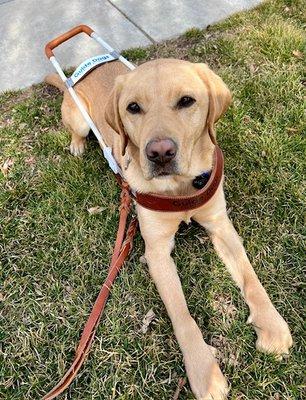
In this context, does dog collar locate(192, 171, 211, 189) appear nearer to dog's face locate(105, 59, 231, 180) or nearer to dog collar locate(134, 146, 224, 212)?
dog collar locate(134, 146, 224, 212)

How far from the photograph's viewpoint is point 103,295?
10.6 feet

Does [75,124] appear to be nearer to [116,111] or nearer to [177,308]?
[116,111]

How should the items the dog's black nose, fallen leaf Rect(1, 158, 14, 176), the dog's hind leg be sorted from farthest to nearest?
fallen leaf Rect(1, 158, 14, 176) → the dog's hind leg → the dog's black nose

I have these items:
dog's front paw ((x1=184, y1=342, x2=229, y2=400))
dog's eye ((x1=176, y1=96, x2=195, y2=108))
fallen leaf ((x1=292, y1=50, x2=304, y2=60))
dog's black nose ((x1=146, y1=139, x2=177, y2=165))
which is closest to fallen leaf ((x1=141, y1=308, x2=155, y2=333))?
dog's front paw ((x1=184, y1=342, x2=229, y2=400))

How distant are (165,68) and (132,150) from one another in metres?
0.58

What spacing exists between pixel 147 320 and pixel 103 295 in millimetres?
332

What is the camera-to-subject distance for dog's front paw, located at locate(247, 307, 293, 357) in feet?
9.42

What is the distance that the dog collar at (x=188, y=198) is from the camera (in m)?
3.08

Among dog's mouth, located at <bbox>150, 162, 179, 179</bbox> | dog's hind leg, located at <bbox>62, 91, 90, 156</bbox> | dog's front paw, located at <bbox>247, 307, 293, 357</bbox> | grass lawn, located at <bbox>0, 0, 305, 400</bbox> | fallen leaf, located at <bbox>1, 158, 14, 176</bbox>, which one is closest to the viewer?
dog's mouth, located at <bbox>150, 162, 179, 179</bbox>

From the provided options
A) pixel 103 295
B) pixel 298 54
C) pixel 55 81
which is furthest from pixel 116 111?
pixel 298 54

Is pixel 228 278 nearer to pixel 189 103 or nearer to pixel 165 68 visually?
pixel 189 103

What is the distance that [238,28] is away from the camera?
16.8 ft

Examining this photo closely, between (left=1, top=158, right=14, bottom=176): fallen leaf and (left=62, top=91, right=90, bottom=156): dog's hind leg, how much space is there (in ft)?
1.86

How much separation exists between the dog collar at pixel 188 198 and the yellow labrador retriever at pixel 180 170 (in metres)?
0.07
